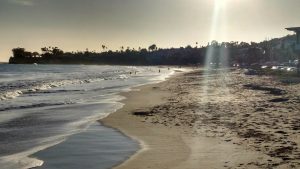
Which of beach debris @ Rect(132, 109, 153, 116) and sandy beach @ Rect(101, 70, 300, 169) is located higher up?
sandy beach @ Rect(101, 70, 300, 169)

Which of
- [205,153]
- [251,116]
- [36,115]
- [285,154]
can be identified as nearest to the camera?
[285,154]

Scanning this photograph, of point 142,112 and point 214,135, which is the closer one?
point 214,135

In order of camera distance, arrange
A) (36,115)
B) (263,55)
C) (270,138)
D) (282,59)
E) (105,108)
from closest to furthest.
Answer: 1. (270,138)
2. (36,115)
3. (105,108)
4. (282,59)
5. (263,55)

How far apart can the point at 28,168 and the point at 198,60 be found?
17780 centimetres

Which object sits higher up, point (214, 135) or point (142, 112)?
point (214, 135)

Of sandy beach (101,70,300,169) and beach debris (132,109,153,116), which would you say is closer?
sandy beach (101,70,300,169)

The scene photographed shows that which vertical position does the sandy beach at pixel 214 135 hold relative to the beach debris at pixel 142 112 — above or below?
above

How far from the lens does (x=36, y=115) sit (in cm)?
1648

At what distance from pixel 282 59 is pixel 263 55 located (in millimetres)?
20965

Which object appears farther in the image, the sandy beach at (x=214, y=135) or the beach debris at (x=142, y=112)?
the beach debris at (x=142, y=112)

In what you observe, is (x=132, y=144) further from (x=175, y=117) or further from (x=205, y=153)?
(x=175, y=117)

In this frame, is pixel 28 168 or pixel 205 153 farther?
pixel 205 153

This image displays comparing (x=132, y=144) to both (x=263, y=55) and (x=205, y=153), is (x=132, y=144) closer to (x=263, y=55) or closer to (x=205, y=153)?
(x=205, y=153)

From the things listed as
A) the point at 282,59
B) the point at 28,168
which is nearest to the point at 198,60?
the point at 282,59
